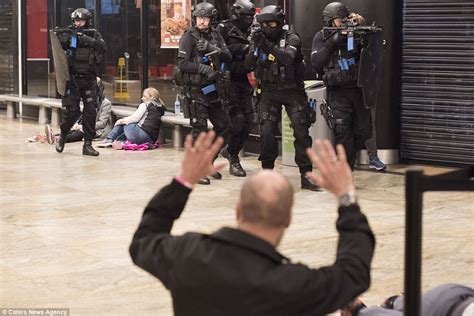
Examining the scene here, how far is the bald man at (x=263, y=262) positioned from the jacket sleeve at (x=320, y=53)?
276 inches

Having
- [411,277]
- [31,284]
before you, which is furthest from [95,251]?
[411,277]

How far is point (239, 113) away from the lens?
11.2m

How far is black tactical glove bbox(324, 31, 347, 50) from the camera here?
9.89 m

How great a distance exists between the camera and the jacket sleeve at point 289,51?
9742 millimetres

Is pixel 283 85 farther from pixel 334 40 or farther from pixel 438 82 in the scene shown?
pixel 438 82

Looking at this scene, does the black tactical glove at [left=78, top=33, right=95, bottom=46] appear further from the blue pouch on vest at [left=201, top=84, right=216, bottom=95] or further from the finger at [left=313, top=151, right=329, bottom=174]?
the finger at [left=313, top=151, right=329, bottom=174]

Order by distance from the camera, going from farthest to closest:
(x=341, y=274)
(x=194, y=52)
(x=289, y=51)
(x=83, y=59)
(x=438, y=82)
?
1. (x=83, y=59)
2. (x=438, y=82)
3. (x=194, y=52)
4. (x=289, y=51)
5. (x=341, y=274)

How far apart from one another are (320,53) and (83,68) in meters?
3.80

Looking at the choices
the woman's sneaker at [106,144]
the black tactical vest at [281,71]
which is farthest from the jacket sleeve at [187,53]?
the woman's sneaker at [106,144]

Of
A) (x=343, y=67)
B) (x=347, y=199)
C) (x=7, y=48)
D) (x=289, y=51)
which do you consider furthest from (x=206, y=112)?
(x=7, y=48)

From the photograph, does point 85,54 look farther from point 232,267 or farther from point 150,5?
point 232,267

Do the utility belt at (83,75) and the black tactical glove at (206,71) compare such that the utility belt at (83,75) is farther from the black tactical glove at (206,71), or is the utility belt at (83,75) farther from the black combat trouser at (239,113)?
the black tactical glove at (206,71)

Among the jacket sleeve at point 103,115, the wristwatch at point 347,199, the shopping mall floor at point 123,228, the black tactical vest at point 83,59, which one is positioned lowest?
the shopping mall floor at point 123,228

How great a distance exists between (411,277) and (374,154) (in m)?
8.73
